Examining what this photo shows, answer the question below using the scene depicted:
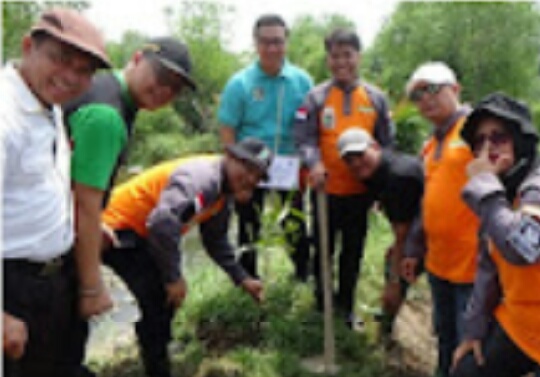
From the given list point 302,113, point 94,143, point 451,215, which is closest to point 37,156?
point 94,143

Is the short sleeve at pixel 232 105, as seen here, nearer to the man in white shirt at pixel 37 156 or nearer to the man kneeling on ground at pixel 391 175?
the man kneeling on ground at pixel 391 175

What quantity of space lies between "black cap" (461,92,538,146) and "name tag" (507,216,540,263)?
476mm

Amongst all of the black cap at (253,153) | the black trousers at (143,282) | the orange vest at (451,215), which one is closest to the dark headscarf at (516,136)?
the orange vest at (451,215)

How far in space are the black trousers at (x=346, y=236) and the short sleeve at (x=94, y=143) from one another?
208 cm

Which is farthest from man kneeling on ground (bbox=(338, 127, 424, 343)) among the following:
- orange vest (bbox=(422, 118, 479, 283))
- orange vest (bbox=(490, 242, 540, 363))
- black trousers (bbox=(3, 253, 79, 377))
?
black trousers (bbox=(3, 253, 79, 377))

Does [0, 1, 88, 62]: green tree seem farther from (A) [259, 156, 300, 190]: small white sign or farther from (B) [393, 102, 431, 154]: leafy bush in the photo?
(A) [259, 156, 300, 190]: small white sign

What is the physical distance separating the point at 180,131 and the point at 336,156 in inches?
864

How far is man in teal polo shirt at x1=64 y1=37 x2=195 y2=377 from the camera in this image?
2.17 meters

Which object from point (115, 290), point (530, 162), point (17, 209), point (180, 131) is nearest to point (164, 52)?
point (17, 209)

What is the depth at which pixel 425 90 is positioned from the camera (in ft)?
10.0

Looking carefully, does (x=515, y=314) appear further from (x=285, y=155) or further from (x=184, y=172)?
(x=285, y=155)

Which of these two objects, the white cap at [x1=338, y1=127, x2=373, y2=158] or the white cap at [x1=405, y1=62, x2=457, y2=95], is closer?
the white cap at [x1=405, y1=62, x2=457, y2=95]

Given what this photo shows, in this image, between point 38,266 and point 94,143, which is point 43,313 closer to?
point 38,266

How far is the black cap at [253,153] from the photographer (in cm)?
304
